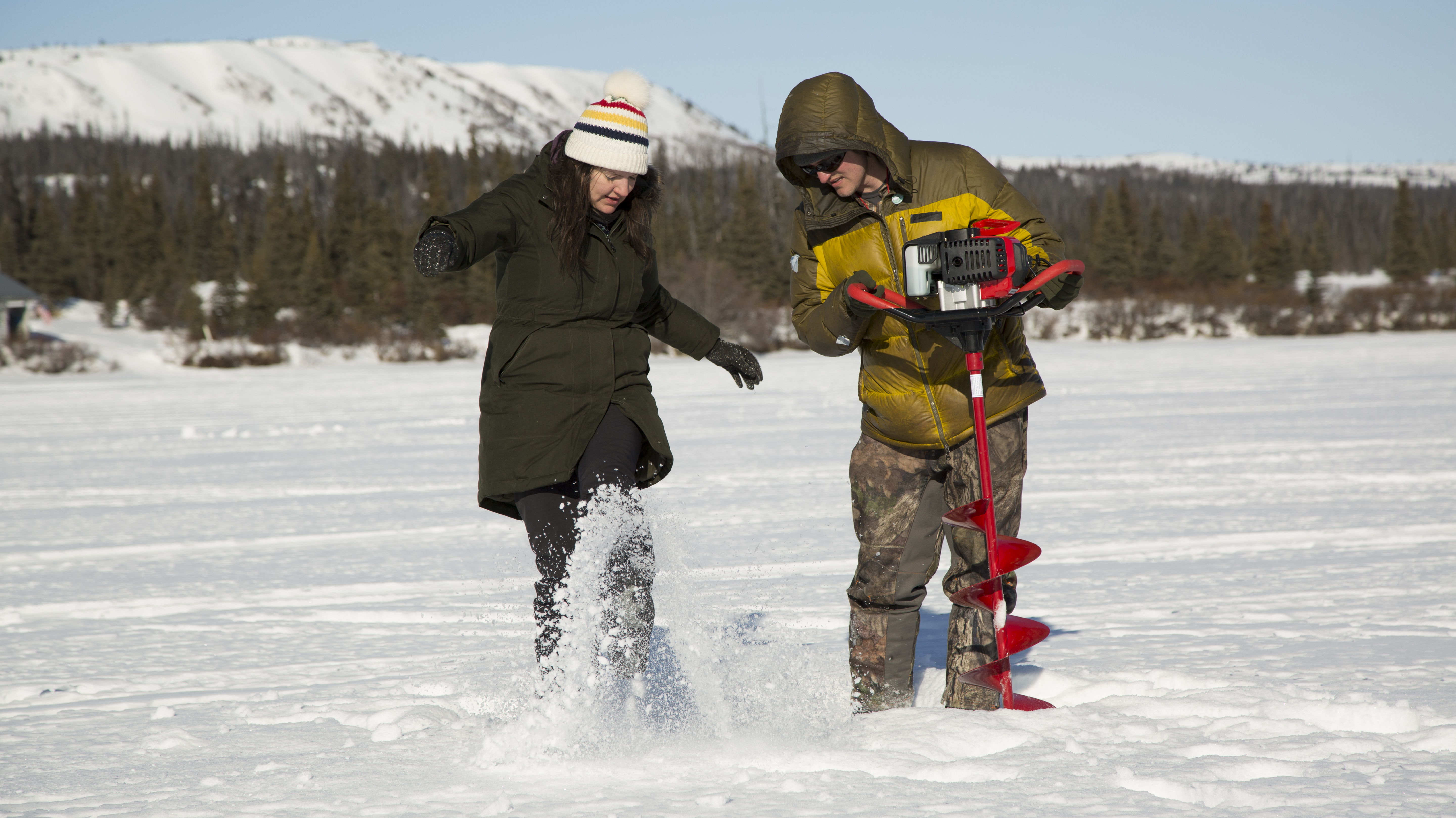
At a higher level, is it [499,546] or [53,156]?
[53,156]

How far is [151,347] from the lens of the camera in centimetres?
4562

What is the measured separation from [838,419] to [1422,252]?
68.4 metres

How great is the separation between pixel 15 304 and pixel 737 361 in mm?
58374

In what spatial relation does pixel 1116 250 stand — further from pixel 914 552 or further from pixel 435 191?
pixel 914 552

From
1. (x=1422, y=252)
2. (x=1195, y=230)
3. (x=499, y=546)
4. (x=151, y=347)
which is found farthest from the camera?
(x=1195, y=230)

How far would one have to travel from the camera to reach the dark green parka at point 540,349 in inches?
123

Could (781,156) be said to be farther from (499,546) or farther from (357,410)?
(357,410)

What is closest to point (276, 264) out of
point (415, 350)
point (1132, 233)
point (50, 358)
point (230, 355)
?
point (230, 355)

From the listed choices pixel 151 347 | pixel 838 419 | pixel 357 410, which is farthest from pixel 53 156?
pixel 838 419

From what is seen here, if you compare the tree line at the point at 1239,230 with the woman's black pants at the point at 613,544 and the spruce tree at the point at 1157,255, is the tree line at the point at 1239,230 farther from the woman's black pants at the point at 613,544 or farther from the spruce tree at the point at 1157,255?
the woman's black pants at the point at 613,544

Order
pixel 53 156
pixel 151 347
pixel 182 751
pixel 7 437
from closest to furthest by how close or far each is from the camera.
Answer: pixel 182 751 → pixel 7 437 → pixel 151 347 → pixel 53 156

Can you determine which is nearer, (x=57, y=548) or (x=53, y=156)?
(x=57, y=548)

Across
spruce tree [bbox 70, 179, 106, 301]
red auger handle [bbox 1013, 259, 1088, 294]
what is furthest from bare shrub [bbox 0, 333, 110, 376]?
spruce tree [bbox 70, 179, 106, 301]

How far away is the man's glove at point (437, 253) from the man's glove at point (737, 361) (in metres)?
1.14
